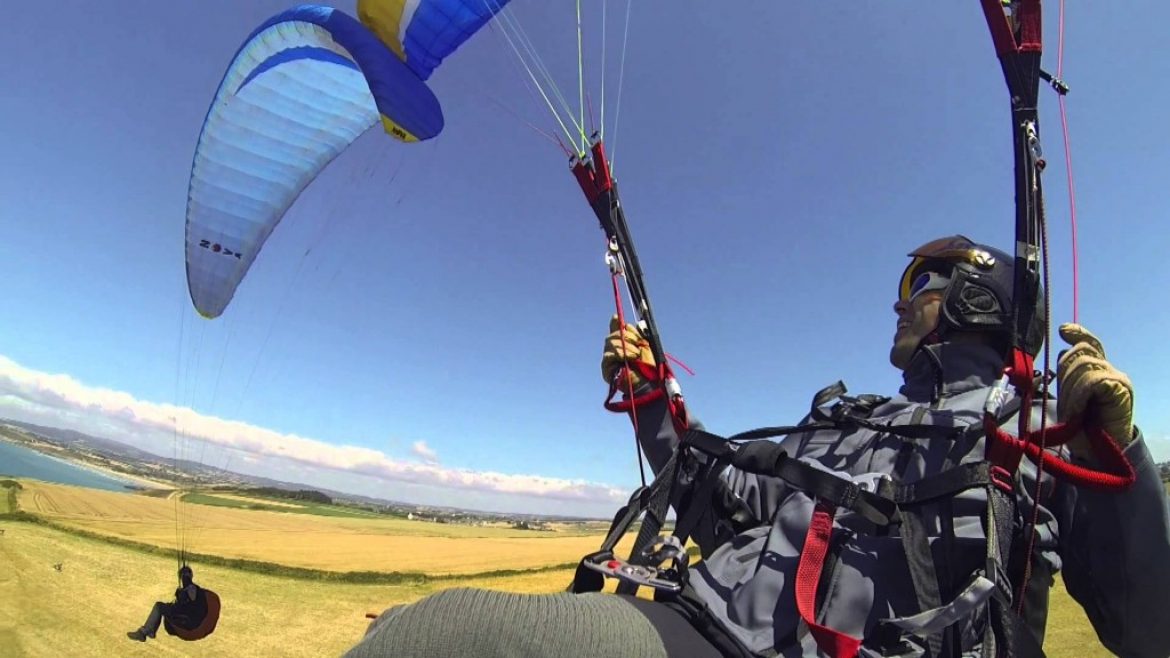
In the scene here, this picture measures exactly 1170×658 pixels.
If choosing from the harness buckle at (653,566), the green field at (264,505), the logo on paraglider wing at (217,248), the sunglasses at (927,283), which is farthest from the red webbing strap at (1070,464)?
the green field at (264,505)

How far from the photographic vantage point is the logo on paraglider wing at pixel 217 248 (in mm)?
8312

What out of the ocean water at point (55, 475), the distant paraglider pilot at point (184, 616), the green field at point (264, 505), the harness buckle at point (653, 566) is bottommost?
the ocean water at point (55, 475)

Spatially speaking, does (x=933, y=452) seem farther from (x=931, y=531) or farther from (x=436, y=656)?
(x=436, y=656)

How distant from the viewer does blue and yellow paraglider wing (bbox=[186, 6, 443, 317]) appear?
6668mm

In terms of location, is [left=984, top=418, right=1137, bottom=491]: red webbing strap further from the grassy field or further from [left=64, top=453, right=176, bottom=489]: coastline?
[left=64, top=453, right=176, bottom=489]: coastline

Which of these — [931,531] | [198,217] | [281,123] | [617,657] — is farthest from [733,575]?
[198,217]

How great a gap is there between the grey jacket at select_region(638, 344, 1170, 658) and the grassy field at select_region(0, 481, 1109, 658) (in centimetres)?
758

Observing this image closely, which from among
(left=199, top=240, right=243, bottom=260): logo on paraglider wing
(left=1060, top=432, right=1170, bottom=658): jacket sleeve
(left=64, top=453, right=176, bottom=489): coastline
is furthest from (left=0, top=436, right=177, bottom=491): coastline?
(left=1060, top=432, right=1170, bottom=658): jacket sleeve

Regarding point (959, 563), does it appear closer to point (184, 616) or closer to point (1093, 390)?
point (1093, 390)

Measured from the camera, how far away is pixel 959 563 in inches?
59.3

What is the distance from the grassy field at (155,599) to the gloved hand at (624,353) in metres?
8.00

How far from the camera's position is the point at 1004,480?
1443 millimetres

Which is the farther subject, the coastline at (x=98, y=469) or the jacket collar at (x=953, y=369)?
the coastline at (x=98, y=469)

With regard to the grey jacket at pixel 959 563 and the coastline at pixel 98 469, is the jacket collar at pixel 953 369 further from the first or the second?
the coastline at pixel 98 469
